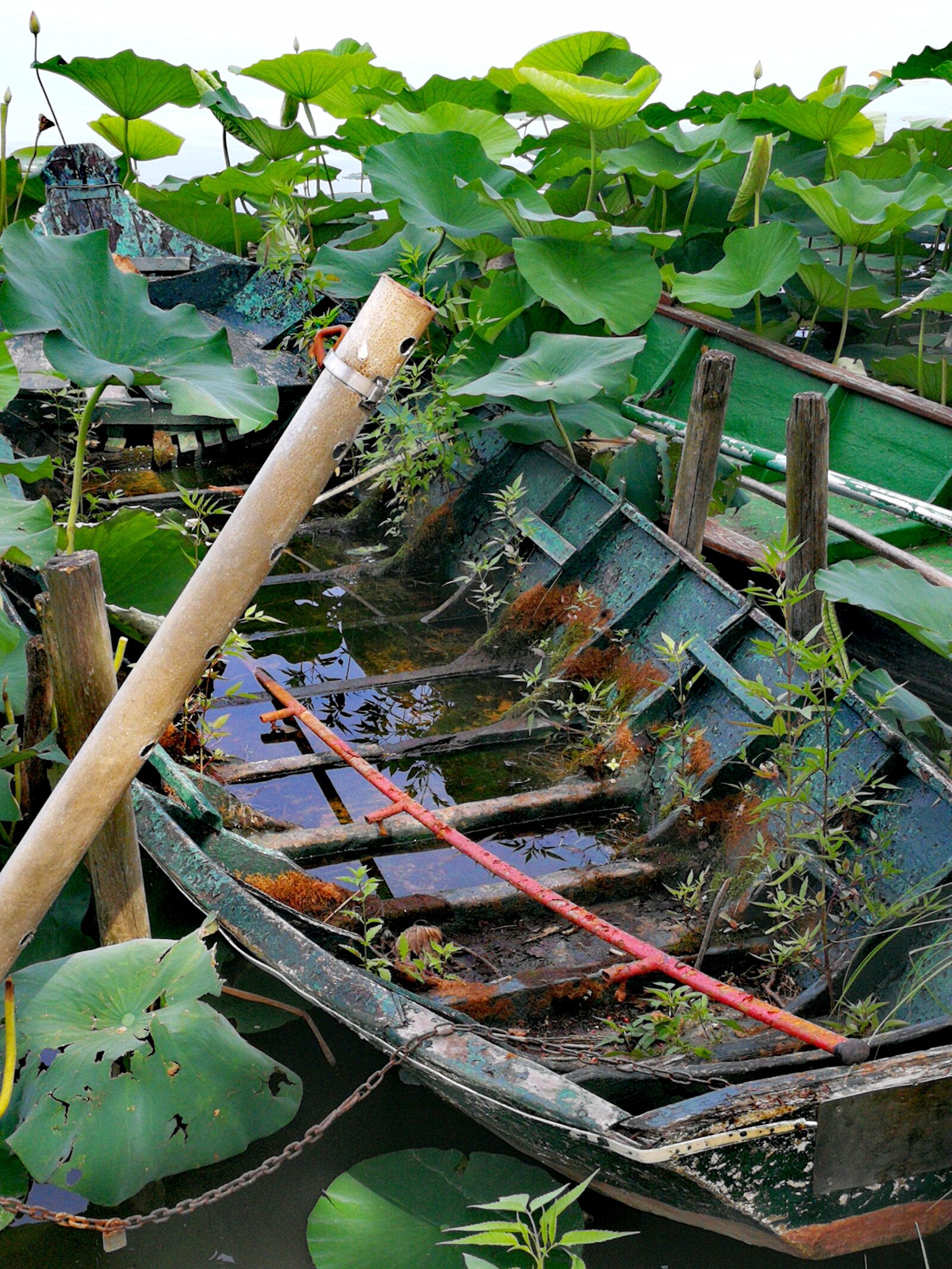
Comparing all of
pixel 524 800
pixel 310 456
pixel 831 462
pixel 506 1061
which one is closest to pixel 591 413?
pixel 831 462

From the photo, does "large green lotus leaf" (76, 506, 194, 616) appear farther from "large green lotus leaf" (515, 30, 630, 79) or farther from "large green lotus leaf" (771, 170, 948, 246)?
"large green lotus leaf" (515, 30, 630, 79)

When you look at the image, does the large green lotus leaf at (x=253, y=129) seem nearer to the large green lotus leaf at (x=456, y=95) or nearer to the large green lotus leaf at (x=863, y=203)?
the large green lotus leaf at (x=456, y=95)

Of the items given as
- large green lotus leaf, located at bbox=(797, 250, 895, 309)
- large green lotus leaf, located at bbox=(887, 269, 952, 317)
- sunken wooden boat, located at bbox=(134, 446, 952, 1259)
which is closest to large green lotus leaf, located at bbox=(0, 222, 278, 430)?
sunken wooden boat, located at bbox=(134, 446, 952, 1259)

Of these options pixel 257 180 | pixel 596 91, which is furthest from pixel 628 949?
pixel 257 180

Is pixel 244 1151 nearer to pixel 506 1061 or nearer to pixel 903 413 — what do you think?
pixel 506 1061

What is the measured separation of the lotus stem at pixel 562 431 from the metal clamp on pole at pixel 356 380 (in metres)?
2.45

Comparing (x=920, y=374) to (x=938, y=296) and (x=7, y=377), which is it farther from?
(x=7, y=377)

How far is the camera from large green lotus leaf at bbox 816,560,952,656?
249 centimetres

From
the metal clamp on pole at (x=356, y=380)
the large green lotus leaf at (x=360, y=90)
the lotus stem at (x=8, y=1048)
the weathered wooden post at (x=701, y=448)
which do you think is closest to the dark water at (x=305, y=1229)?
the lotus stem at (x=8, y=1048)

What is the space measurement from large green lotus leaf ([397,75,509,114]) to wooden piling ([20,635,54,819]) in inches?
196

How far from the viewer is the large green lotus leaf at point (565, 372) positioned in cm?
369

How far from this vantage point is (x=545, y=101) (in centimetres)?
593

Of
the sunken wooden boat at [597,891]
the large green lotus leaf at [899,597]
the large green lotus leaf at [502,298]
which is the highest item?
the large green lotus leaf at [502,298]

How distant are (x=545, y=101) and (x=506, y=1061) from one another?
17.3ft
